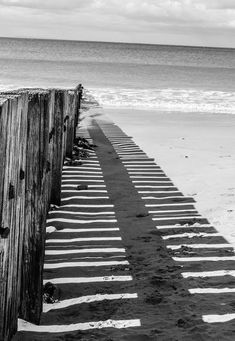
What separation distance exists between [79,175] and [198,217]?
7.30 ft

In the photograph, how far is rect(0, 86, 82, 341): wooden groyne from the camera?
233 cm

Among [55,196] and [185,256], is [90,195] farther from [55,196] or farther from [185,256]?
[185,256]

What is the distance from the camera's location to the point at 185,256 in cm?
420

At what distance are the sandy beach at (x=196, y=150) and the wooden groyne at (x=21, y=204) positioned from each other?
2030 mm

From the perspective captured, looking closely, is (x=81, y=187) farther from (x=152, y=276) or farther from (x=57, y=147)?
(x=152, y=276)

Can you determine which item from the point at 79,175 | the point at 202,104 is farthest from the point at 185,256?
the point at 202,104

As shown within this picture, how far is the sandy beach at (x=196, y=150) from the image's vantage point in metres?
5.88

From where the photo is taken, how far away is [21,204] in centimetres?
272

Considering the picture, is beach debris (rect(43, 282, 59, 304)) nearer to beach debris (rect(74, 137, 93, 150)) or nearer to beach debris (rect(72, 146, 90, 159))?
beach debris (rect(72, 146, 90, 159))

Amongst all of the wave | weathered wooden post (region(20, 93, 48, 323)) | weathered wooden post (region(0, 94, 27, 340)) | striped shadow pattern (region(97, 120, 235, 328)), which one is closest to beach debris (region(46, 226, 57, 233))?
striped shadow pattern (region(97, 120, 235, 328))

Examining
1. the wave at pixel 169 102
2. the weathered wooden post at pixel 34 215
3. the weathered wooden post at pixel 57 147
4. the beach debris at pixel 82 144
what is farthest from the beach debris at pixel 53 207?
the wave at pixel 169 102

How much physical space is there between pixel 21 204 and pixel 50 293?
104 cm

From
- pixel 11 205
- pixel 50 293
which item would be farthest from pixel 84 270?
pixel 11 205

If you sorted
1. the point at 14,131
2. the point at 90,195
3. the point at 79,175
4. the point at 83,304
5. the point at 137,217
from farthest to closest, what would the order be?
the point at 79,175 < the point at 90,195 < the point at 137,217 < the point at 83,304 < the point at 14,131
